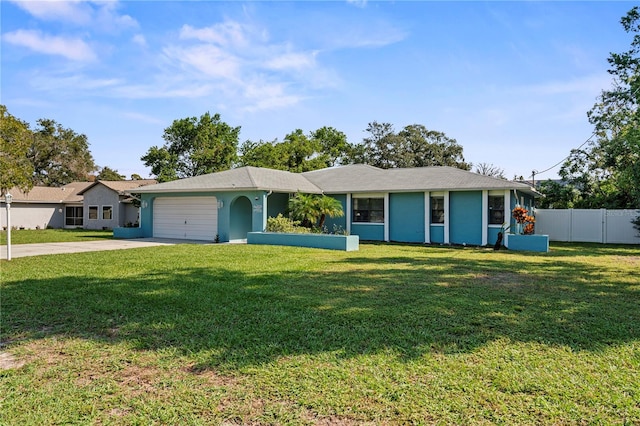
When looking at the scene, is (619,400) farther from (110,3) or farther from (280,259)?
(110,3)

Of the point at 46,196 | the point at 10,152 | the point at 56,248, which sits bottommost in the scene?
the point at 56,248

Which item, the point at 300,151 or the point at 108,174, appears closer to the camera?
the point at 300,151

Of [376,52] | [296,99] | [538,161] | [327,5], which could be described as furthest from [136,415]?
[538,161]

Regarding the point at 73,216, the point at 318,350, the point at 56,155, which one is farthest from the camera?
the point at 56,155

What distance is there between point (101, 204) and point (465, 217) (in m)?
27.1

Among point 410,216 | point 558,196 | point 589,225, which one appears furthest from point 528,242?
point 558,196

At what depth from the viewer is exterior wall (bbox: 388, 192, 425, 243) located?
60.4 ft

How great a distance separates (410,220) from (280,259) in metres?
8.70

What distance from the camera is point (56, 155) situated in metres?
47.5

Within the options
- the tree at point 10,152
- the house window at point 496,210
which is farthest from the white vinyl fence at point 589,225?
the tree at point 10,152

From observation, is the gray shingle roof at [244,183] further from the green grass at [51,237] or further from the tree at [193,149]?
the tree at [193,149]

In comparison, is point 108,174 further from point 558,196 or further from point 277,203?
point 558,196

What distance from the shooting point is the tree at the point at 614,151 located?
12.6 m

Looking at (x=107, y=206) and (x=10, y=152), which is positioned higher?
(x=10, y=152)
